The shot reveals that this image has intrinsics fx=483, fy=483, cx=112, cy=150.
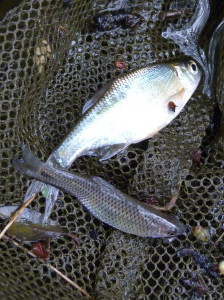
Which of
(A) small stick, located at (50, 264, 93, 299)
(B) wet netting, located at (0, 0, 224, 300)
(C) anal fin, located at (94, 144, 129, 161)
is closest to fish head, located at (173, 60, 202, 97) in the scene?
(B) wet netting, located at (0, 0, 224, 300)

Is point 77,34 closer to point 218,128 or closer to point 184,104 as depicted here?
point 184,104

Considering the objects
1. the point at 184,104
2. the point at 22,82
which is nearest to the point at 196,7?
the point at 184,104

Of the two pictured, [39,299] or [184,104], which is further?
[184,104]

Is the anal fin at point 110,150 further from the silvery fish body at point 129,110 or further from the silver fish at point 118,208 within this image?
the silver fish at point 118,208

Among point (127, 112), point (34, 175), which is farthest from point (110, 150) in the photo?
point (34, 175)

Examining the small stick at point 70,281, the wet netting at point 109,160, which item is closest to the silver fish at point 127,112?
the wet netting at point 109,160

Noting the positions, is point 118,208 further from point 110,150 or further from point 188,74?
point 188,74

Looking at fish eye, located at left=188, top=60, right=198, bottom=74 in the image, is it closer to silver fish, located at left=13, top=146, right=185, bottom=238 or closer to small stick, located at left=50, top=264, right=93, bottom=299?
silver fish, located at left=13, top=146, right=185, bottom=238
